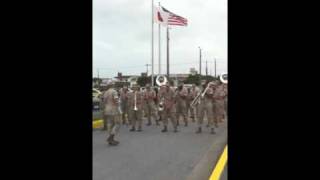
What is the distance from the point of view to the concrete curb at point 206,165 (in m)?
6.17

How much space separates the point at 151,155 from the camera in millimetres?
8211

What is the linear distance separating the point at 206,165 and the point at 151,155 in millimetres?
1521

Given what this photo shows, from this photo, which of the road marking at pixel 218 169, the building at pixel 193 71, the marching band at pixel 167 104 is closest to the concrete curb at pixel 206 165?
the road marking at pixel 218 169

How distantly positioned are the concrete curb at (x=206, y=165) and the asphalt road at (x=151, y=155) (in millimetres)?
91

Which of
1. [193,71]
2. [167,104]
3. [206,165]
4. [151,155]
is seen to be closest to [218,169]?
[206,165]

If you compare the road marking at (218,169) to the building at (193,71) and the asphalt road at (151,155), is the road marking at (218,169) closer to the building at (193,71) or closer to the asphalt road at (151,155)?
the asphalt road at (151,155)

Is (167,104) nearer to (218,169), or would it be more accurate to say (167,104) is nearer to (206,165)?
(206,165)

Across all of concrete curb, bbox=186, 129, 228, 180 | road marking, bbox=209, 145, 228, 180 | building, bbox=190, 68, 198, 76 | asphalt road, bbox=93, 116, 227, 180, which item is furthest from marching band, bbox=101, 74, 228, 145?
building, bbox=190, 68, 198, 76
